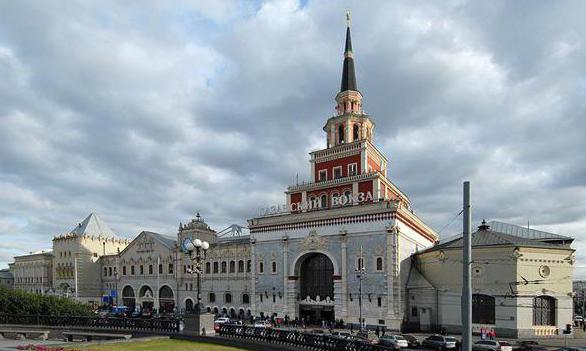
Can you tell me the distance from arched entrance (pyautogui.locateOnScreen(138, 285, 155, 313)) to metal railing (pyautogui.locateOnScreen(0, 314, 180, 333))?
33564 mm

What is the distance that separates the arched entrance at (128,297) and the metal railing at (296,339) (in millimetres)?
51432

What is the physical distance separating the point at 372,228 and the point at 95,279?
5579 cm

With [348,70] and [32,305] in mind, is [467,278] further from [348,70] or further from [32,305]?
[348,70]

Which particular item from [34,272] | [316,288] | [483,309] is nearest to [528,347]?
[483,309]

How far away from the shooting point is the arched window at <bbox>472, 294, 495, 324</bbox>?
4325cm

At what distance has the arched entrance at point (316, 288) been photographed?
52.7 meters

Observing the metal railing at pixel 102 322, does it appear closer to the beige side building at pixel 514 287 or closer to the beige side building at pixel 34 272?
the beige side building at pixel 514 287

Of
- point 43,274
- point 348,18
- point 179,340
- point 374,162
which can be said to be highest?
point 348,18

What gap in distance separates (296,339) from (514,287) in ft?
83.8

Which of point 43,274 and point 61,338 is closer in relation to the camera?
point 61,338

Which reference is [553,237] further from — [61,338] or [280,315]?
[61,338]

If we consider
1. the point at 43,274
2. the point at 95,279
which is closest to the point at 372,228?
the point at 95,279

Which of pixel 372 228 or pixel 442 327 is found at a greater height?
pixel 372 228

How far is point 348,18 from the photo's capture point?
208 ft
